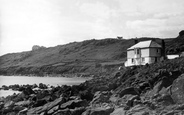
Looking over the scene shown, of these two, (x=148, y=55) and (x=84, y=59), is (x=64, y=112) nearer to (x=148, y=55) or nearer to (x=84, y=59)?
(x=148, y=55)

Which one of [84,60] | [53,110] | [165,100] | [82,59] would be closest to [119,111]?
[165,100]

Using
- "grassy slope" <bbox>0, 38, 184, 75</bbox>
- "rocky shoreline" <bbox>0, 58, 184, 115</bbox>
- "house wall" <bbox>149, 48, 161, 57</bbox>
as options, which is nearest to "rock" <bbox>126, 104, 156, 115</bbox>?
"rocky shoreline" <bbox>0, 58, 184, 115</bbox>

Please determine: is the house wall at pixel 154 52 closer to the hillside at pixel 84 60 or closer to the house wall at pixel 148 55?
the house wall at pixel 148 55

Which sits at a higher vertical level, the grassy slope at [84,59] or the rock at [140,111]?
the grassy slope at [84,59]

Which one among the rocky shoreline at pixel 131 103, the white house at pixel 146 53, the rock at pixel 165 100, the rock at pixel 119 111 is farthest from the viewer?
the white house at pixel 146 53

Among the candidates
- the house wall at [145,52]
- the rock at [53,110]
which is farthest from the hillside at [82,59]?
the rock at [53,110]

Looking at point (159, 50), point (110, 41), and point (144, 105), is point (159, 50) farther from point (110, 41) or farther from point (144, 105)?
point (110, 41)

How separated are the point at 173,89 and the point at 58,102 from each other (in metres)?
9.93

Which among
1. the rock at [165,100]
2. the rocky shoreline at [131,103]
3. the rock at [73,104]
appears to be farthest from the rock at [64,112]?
the rock at [165,100]

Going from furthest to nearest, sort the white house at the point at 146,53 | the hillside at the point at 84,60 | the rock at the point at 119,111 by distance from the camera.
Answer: the hillside at the point at 84,60, the white house at the point at 146,53, the rock at the point at 119,111

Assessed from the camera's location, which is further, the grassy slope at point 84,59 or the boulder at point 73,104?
the grassy slope at point 84,59

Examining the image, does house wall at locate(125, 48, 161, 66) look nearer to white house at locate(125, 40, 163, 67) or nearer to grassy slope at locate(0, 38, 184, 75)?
white house at locate(125, 40, 163, 67)

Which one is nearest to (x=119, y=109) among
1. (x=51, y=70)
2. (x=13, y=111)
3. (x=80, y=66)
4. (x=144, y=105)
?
(x=144, y=105)

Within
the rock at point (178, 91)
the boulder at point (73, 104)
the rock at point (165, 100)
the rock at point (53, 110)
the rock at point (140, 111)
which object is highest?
the rock at point (178, 91)
